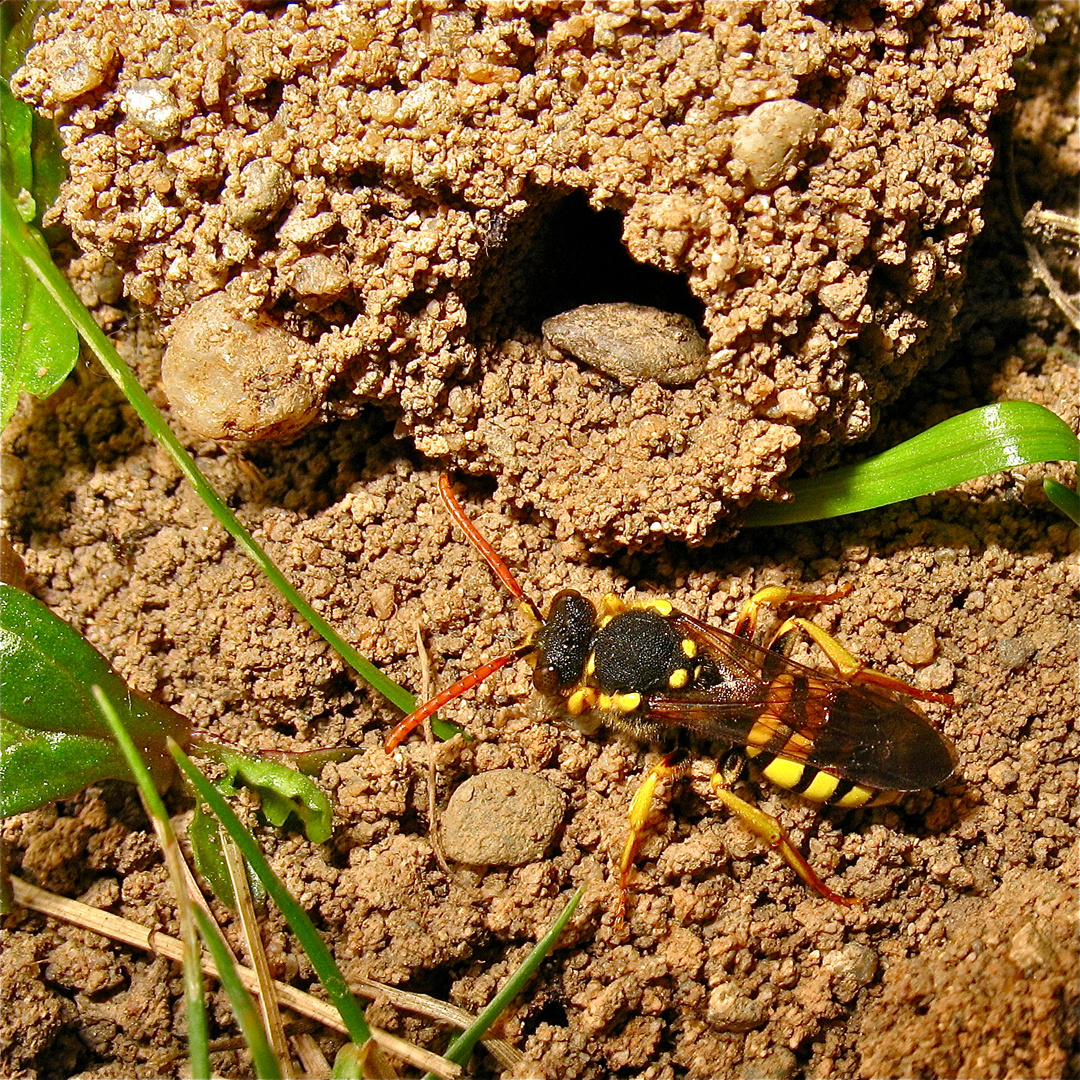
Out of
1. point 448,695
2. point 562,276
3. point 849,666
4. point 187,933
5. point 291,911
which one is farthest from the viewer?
point 562,276

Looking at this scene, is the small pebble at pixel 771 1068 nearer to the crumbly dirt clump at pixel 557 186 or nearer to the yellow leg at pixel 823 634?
the yellow leg at pixel 823 634

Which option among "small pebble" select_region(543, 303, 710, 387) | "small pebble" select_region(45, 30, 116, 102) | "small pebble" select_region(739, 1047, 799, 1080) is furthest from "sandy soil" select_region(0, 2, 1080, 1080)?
"small pebble" select_region(45, 30, 116, 102)

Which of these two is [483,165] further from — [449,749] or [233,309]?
[449,749]

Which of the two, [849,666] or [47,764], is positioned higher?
[47,764]

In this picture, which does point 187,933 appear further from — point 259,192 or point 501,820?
point 259,192

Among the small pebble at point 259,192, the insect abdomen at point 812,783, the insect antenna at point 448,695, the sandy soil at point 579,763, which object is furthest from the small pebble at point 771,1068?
the small pebble at point 259,192

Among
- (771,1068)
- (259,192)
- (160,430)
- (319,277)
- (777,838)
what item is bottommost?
(771,1068)

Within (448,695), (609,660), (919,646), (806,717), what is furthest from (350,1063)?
(919,646)

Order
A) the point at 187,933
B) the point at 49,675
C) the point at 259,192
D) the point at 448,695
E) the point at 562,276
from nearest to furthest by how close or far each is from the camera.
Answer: the point at 187,933 < the point at 259,192 < the point at 49,675 < the point at 448,695 < the point at 562,276
